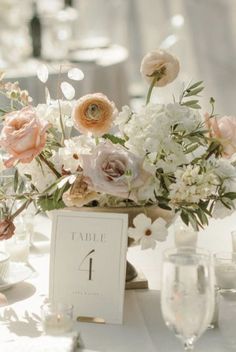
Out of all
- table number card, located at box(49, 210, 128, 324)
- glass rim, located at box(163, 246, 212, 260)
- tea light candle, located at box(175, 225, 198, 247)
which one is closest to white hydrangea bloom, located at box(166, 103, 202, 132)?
table number card, located at box(49, 210, 128, 324)

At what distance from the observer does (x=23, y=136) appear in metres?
1.22

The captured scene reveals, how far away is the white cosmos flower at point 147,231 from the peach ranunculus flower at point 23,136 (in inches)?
9.1

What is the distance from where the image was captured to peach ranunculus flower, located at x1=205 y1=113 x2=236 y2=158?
4.42 feet

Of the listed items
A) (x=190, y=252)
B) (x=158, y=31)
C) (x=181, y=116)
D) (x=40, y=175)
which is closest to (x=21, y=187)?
(x=40, y=175)

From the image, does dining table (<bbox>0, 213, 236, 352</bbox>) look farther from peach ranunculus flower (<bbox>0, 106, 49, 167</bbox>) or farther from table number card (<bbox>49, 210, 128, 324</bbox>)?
peach ranunculus flower (<bbox>0, 106, 49, 167</bbox>)

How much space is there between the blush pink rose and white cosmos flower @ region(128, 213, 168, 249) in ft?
0.19

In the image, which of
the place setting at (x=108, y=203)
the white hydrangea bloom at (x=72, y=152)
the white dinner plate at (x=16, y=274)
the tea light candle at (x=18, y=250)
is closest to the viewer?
the place setting at (x=108, y=203)

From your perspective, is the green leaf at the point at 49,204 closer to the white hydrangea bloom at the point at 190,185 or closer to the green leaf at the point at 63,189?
the green leaf at the point at 63,189

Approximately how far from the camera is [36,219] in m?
1.94

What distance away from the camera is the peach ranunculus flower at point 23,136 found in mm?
1223

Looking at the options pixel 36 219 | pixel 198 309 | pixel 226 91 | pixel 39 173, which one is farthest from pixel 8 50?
pixel 198 309

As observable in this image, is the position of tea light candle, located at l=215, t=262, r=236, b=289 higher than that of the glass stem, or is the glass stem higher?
tea light candle, located at l=215, t=262, r=236, b=289

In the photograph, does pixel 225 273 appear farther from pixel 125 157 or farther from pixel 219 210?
pixel 125 157

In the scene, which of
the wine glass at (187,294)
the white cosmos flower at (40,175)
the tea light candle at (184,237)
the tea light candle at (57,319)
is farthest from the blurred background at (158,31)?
the wine glass at (187,294)
